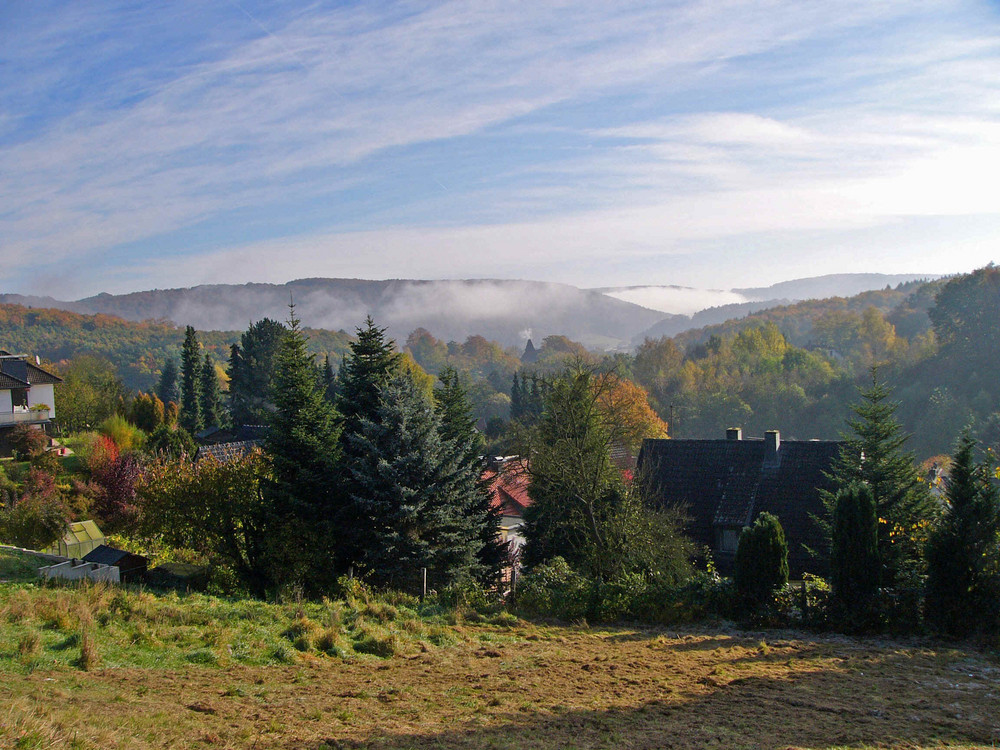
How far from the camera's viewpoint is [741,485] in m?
26.3

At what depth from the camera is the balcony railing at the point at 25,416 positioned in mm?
36875

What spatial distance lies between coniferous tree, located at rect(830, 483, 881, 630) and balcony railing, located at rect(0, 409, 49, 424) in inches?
1492

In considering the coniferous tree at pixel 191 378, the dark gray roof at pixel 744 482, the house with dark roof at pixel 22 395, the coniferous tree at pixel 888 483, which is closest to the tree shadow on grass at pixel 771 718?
the coniferous tree at pixel 888 483

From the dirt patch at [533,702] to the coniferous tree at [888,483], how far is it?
5366 millimetres

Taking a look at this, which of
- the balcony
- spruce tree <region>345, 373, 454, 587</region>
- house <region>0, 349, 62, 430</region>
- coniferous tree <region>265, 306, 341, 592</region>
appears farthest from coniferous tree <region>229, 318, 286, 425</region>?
spruce tree <region>345, 373, 454, 587</region>

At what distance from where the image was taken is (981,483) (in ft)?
47.0

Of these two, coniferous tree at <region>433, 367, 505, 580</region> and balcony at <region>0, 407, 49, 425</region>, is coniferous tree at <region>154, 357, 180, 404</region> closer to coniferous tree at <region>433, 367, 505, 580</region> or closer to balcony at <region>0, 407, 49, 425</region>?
balcony at <region>0, 407, 49, 425</region>

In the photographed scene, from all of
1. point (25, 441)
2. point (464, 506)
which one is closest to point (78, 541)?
point (464, 506)

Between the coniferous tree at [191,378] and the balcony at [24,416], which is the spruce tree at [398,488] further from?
the coniferous tree at [191,378]

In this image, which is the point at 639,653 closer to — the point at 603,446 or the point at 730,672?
the point at 730,672

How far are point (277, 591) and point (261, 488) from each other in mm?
3158

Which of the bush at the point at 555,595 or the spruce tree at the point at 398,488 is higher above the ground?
the spruce tree at the point at 398,488

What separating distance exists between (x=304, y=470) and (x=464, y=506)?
14.7 ft

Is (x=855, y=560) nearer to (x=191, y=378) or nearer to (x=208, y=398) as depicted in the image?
(x=191, y=378)
